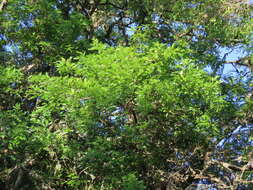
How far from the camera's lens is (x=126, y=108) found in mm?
6762

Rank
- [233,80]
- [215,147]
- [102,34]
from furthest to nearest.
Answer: [102,34] < [233,80] < [215,147]

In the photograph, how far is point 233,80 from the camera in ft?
27.5

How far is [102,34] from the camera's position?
10188 mm

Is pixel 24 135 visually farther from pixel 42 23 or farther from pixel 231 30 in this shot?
pixel 231 30

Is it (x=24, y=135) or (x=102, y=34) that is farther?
(x=102, y=34)

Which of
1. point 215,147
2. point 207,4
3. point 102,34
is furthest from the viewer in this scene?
point 102,34

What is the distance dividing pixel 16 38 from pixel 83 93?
3.37 metres

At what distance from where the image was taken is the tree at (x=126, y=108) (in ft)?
21.2

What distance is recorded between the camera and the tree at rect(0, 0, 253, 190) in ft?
21.2

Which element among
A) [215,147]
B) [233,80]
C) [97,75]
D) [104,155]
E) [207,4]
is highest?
[207,4]

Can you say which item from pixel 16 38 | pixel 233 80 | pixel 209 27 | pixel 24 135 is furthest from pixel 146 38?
pixel 24 135

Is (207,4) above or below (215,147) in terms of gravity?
above

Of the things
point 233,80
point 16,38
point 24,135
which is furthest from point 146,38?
point 24,135

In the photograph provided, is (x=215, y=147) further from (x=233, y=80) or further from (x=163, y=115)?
(x=233, y=80)
